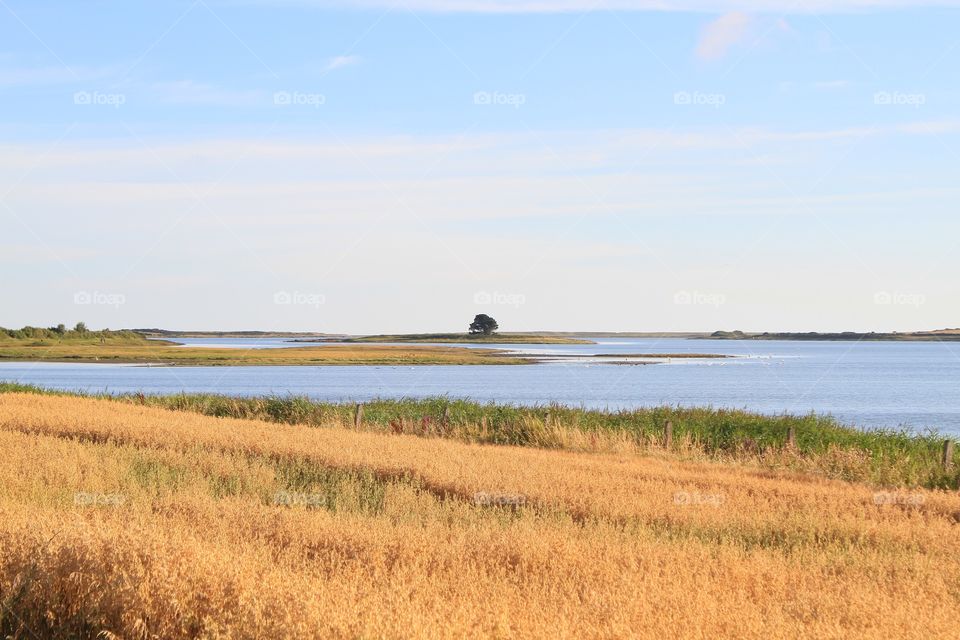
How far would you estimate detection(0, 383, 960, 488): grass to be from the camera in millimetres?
24938

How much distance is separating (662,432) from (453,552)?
69.1ft

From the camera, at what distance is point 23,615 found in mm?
8875

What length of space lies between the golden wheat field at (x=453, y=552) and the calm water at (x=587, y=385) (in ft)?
114

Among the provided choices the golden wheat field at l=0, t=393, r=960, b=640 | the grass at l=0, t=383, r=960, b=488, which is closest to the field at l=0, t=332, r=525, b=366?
the grass at l=0, t=383, r=960, b=488

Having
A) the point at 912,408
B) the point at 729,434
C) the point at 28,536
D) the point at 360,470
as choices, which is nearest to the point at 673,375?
the point at 912,408

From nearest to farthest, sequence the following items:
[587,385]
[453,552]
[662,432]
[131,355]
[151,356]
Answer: [453,552], [662,432], [587,385], [151,356], [131,355]

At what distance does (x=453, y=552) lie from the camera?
34.6 feet

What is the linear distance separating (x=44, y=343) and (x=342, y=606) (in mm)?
151443

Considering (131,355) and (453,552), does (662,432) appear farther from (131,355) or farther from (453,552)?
(131,355)

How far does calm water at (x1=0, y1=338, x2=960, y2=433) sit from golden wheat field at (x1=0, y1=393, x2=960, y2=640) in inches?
1369

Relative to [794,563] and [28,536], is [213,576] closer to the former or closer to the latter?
[28,536]

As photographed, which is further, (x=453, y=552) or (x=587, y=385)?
(x=587, y=385)

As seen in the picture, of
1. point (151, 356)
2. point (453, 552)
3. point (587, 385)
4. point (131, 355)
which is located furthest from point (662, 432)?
point (131, 355)

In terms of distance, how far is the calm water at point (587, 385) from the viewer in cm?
6662
